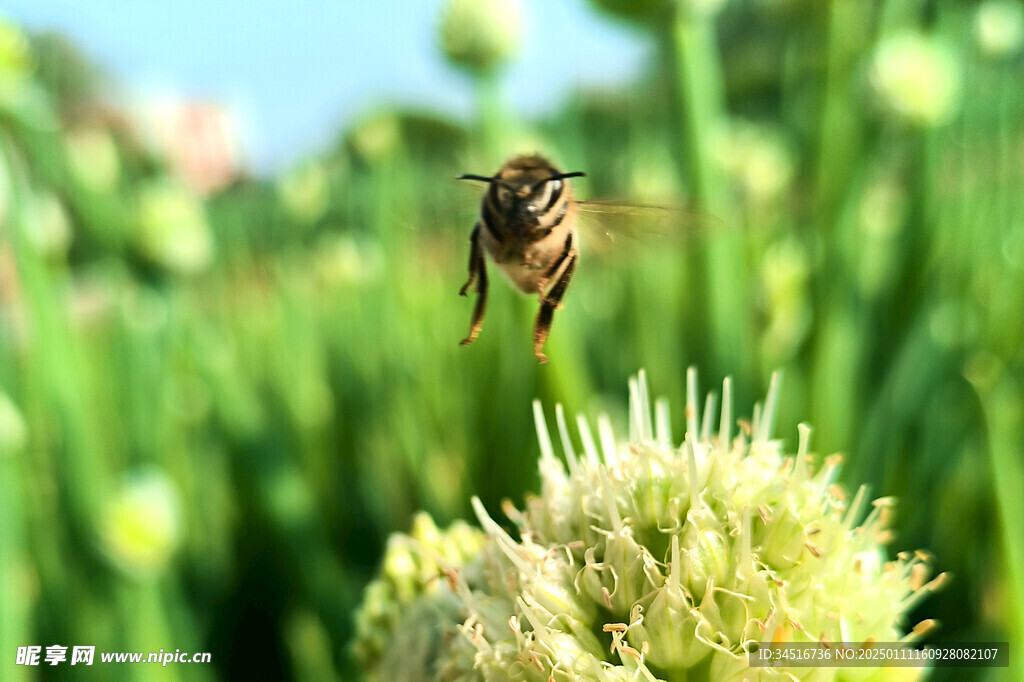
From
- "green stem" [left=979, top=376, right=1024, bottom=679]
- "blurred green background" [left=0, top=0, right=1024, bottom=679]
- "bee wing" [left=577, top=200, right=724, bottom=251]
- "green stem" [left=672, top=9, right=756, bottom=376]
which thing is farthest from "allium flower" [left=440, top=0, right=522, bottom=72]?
"green stem" [left=979, top=376, right=1024, bottom=679]

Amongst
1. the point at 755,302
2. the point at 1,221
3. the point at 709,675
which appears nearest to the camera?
the point at 709,675

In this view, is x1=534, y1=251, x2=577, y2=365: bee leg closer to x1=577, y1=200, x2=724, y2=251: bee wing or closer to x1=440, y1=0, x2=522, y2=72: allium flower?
x1=577, y1=200, x2=724, y2=251: bee wing

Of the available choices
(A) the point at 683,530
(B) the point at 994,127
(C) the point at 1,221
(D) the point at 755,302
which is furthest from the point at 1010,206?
(C) the point at 1,221

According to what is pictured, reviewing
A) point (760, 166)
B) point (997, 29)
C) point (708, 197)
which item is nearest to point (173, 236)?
point (708, 197)

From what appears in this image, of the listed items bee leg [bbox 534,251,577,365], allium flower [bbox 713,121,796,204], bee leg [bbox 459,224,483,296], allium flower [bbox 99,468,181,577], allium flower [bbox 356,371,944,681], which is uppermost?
allium flower [bbox 713,121,796,204]

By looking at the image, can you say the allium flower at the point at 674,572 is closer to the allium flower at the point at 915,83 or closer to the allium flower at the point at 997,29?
the allium flower at the point at 915,83

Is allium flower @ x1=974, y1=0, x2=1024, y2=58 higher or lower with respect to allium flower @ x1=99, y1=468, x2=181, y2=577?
higher

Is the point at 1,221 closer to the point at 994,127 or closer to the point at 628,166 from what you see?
the point at 628,166

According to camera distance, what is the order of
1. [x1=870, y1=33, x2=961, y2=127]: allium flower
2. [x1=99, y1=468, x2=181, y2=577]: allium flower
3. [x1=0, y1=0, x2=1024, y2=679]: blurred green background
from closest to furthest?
[x1=99, y1=468, x2=181, y2=577]: allium flower < [x1=0, y1=0, x2=1024, y2=679]: blurred green background < [x1=870, y1=33, x2=961, y2=127]: allium flower
